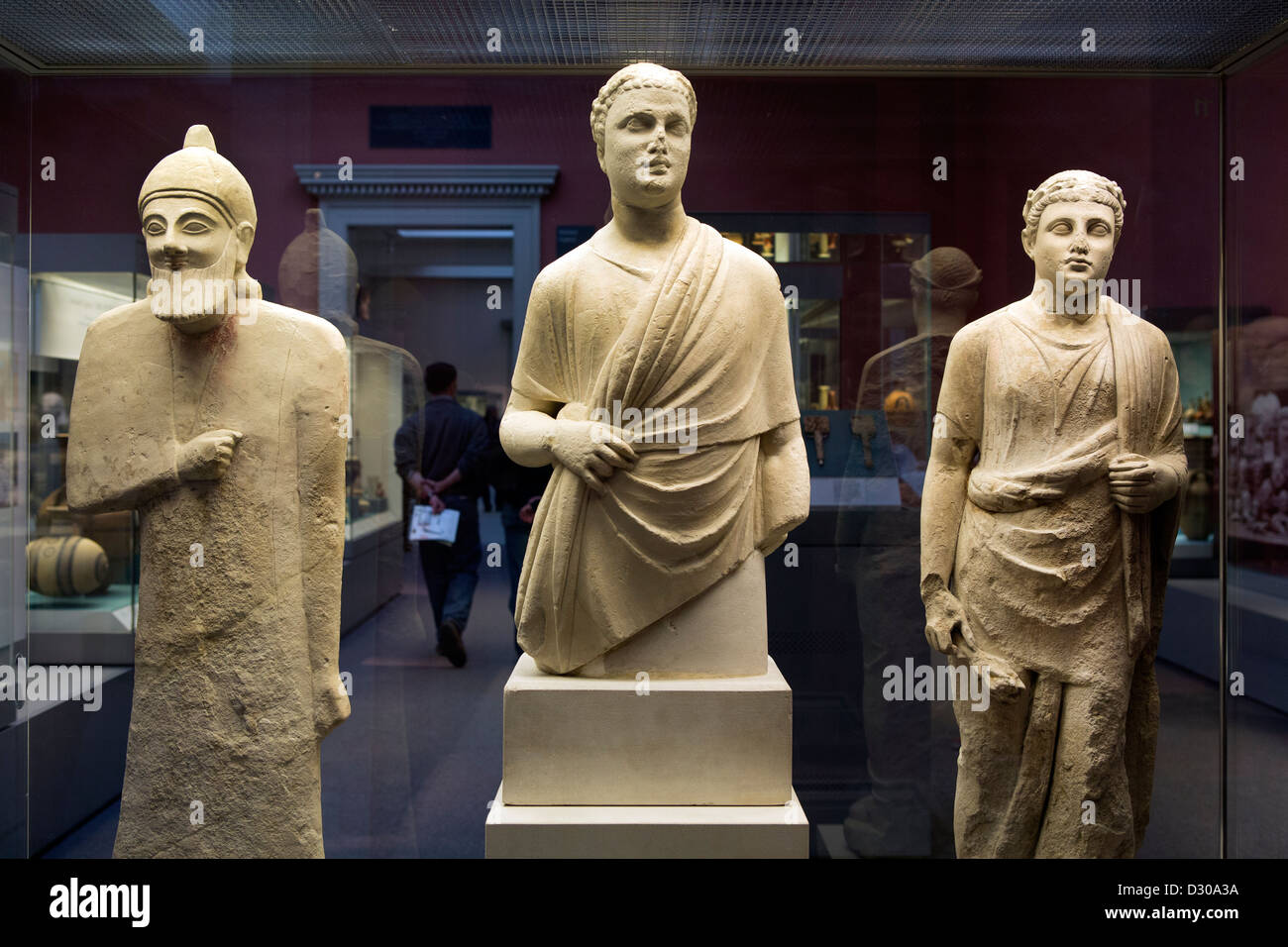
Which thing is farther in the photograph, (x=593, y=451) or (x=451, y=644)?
(x=451, y=644)

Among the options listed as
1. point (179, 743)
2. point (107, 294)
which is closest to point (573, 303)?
point (179, 743)

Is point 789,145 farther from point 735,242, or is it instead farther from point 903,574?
point 903,574

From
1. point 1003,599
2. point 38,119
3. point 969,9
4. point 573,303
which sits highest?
point 969,9

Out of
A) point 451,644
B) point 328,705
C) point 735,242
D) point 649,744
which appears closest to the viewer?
point 649,744

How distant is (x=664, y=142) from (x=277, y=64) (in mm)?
1774

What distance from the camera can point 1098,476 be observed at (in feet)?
9.88

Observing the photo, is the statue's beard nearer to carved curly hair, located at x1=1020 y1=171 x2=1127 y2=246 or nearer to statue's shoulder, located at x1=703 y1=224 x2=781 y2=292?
statue's shoulder, located at x1=703 y1=224 x2=781 y2=292

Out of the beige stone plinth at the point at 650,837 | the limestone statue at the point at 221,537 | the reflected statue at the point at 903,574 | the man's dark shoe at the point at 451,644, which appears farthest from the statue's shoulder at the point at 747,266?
the man's dark shoe at the point at 451,644

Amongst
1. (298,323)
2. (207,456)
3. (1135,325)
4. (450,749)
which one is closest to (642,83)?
(298,323)

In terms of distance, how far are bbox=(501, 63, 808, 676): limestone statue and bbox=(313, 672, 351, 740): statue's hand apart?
64 cm

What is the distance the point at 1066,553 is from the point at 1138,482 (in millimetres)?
307

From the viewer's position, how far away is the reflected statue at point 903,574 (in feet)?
13.3

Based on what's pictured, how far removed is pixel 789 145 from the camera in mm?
3795
